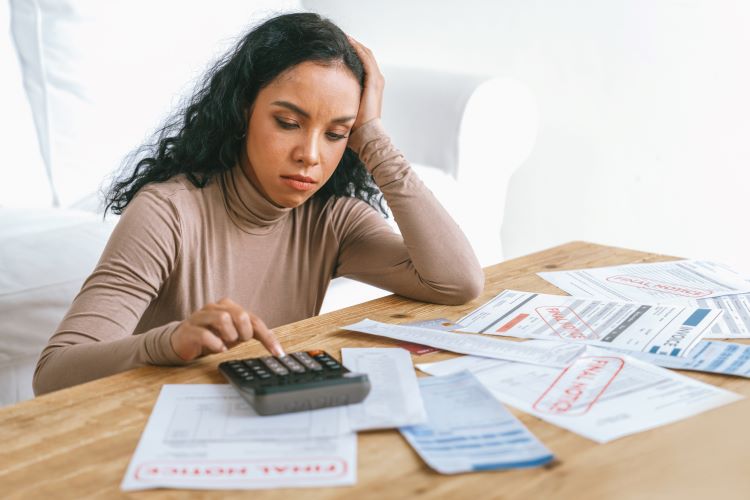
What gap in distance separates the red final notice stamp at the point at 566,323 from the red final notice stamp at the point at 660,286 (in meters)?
0.15

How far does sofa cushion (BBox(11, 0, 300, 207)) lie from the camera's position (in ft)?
6.40

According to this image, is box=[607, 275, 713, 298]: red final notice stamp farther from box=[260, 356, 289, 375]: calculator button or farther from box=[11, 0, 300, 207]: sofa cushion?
box=[11, 0, 300, 207]: sofa cushion

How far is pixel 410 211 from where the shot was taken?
1206 mm

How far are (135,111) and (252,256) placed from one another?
37.5 inches

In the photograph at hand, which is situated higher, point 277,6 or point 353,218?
point 277,6

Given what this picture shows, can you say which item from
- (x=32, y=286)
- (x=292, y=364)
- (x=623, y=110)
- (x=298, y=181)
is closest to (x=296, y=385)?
(x=292, y=364)

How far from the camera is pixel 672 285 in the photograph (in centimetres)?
113

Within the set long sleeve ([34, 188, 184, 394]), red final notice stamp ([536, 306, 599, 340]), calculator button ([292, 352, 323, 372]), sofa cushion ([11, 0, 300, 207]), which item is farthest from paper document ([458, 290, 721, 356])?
sofa cushion ([11, 0, 300, 207])

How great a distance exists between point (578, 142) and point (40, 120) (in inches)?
52.7

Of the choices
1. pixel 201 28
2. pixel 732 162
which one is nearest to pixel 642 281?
pixel 732 162

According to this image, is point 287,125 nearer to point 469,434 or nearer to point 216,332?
point 216,332

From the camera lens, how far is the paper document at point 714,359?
0.83 m

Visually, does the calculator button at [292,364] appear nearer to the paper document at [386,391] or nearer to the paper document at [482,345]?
the paper document at [386,391]

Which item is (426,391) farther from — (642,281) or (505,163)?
Answer: (505,163)
